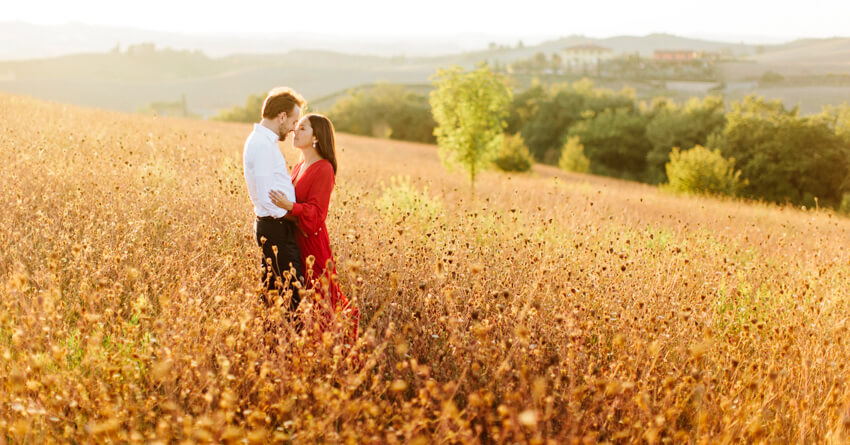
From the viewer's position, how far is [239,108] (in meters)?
80.1

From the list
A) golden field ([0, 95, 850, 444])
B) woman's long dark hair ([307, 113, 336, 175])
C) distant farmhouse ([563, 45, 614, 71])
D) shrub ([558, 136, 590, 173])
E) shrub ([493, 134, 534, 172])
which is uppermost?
distant farmhouse ([563, 45, 614, 71])

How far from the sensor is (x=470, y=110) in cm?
1568

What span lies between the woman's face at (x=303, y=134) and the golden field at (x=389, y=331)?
1.00 m

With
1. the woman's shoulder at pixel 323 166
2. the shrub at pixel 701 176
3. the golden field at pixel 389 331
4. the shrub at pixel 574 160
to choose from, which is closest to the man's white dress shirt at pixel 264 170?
the woman's shoulder at pixel 323 166

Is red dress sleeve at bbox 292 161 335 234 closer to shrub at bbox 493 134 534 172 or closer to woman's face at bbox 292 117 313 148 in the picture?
woman's face at bbox 292 117 313 148

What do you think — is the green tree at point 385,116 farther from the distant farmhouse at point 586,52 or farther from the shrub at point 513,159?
the distant farmhouse at point 586,52

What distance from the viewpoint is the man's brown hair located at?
157 inches

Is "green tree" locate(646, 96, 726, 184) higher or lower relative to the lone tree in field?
lower

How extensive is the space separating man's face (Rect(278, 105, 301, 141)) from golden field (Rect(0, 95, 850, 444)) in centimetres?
101

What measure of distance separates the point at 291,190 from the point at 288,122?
20.0 inches

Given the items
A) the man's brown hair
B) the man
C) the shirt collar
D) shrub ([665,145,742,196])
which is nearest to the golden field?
the man

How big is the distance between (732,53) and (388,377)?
390 feet

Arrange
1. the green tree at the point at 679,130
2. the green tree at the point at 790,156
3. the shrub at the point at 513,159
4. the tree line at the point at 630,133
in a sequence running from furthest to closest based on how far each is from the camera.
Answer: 1. the green tree at the point at 679,130
2. the green tree at the point at 790,156
3. the shrub at the point at 513,159
4. the tree line at the point at 630,133

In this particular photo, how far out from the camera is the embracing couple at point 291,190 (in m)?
3.86
